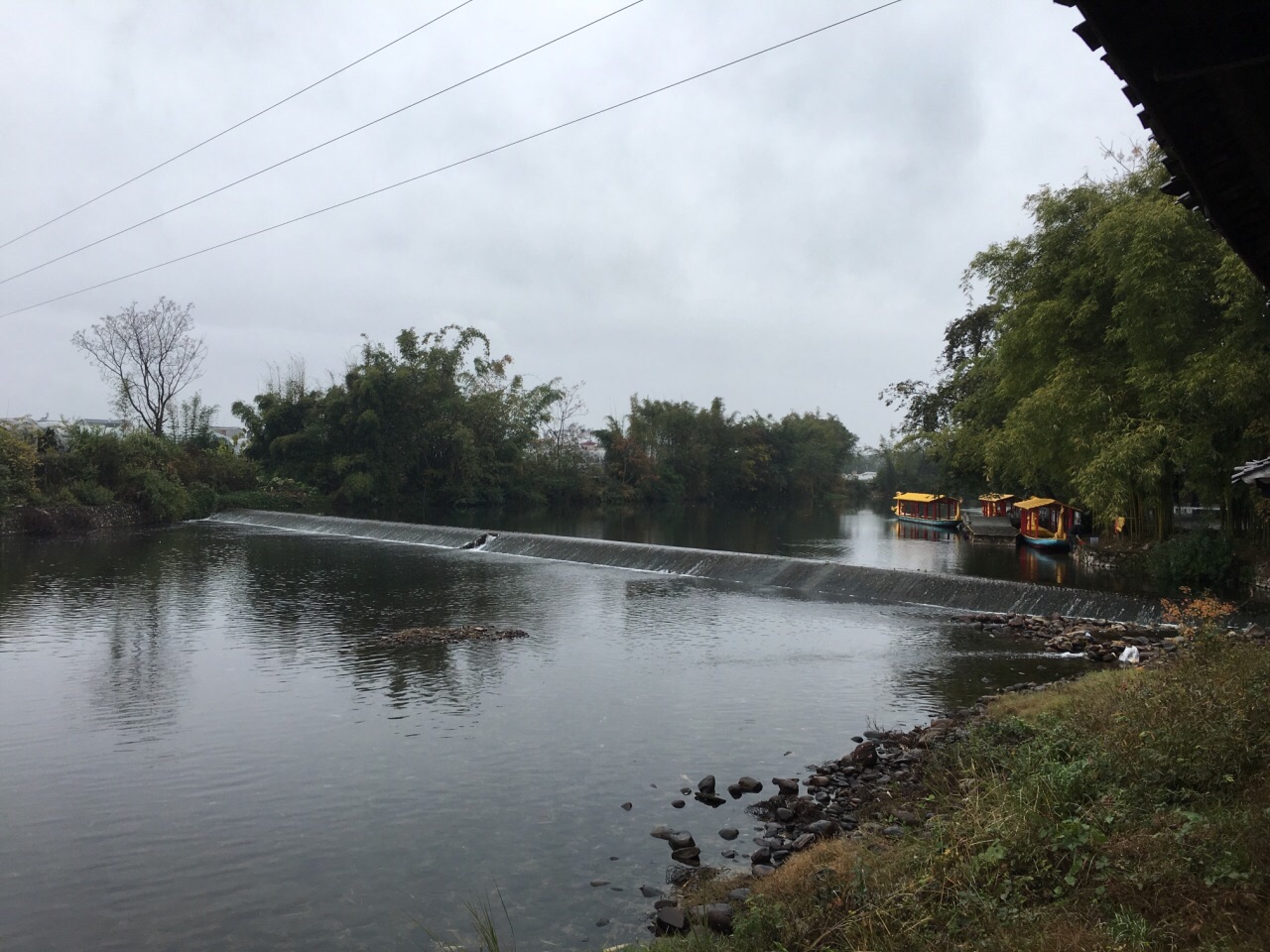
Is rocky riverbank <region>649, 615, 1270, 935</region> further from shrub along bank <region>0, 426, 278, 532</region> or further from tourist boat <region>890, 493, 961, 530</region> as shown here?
tourist boat <region>890, 493, 961, 530</region>

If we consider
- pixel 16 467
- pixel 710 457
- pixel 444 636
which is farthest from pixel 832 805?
pixel 710 457

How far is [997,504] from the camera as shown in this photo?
126ft

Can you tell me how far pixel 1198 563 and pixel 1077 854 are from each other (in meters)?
18.0

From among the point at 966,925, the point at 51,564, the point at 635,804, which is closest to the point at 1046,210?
the point at 635,804

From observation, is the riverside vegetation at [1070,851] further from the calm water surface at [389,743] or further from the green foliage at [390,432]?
the green foliage at [390,432]

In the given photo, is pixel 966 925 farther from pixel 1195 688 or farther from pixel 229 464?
pixel 229 464

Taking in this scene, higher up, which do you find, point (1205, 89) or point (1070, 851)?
point (1205, 89)

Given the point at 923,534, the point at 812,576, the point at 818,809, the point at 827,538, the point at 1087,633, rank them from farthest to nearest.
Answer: the point at 923,534 → the point at 827,538 → the point at 812,576 → the point at 1087,633 → the point at 818,809

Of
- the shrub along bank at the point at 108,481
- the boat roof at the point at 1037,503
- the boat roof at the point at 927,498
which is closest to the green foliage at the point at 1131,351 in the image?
the boat roof at the point at 1037,503

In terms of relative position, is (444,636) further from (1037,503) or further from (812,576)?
(1037,503)

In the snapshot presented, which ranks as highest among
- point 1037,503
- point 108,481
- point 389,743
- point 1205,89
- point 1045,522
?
point 1205,89

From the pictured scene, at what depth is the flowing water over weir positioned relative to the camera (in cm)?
1655

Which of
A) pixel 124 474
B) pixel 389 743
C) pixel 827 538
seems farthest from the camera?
pixel 827 538

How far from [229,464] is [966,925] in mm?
45395
